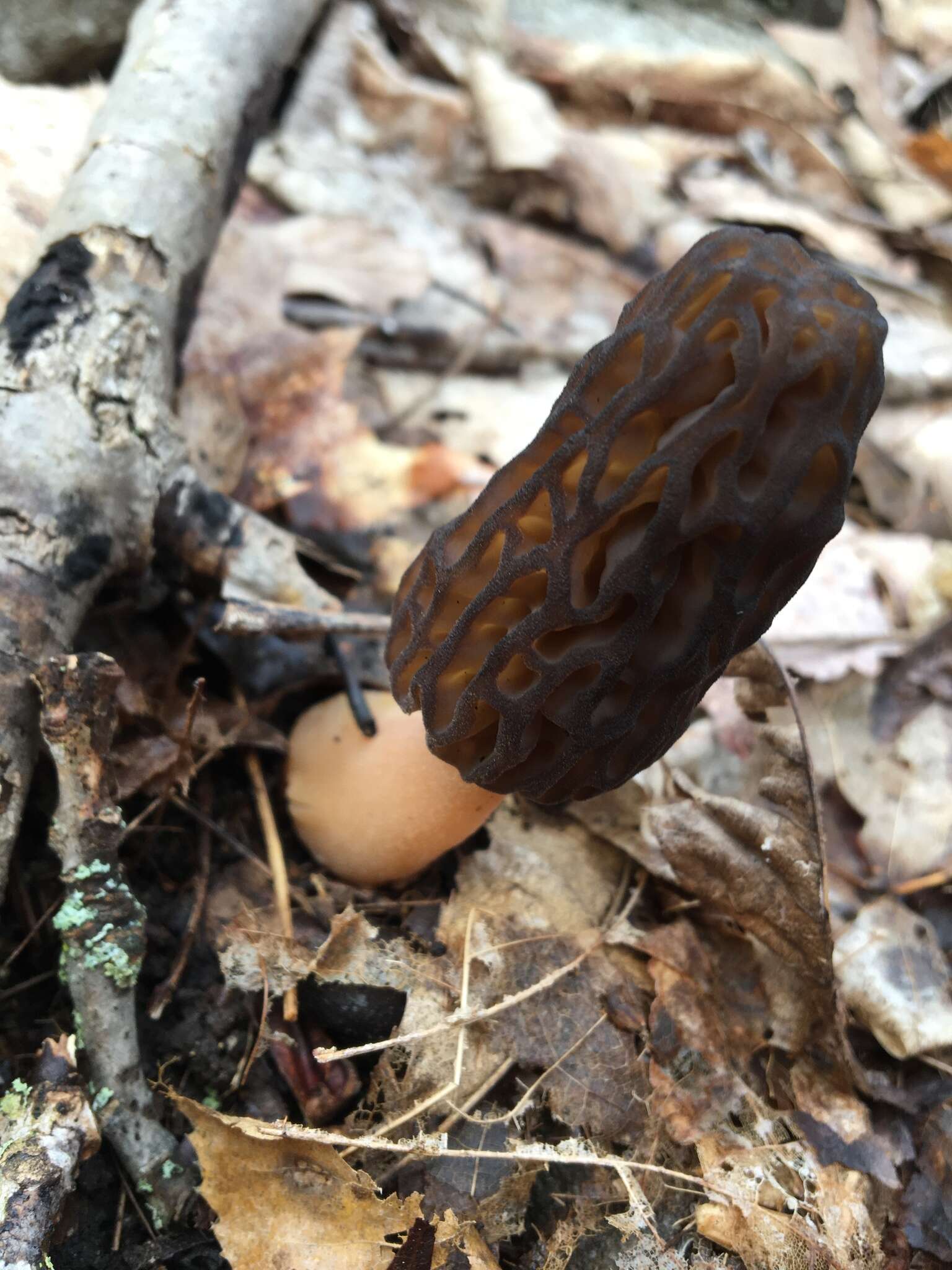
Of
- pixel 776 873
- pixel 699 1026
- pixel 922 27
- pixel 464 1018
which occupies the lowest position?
pixel 699 1026

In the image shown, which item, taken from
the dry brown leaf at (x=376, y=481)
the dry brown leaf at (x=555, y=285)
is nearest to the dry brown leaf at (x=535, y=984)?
the dry brown leaf at (x=376, y=481)

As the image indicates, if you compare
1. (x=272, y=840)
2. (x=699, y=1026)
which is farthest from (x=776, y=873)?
(x=272, y=840)

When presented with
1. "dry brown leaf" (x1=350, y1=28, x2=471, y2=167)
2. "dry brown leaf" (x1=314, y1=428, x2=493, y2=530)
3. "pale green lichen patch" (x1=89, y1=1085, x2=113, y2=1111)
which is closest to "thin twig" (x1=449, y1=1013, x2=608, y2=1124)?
"pale green lichen patch" (x1=89, y1=1085, x2=113, y2=1111)

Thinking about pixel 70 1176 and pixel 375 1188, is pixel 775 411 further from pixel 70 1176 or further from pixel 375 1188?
pixel 70 1176

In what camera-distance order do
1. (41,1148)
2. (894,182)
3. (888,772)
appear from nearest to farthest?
(41,1148)
(888,772)
(894,182)

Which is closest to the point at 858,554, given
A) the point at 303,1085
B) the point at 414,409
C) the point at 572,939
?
the point at 414,409

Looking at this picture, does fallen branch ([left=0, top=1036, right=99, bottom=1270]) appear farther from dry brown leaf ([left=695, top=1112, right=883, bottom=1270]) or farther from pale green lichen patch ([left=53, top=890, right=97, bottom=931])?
dry brown leaf ([left=695, top=1112, right=883, bottom=1270])

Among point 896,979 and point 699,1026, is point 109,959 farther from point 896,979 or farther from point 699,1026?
point 896,979
